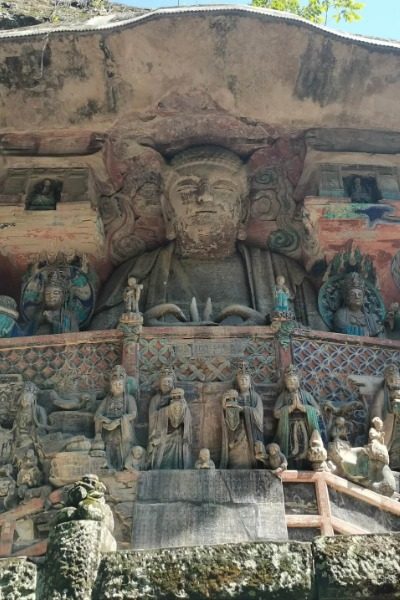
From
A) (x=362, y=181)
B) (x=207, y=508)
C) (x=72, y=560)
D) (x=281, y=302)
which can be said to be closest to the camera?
(x=72, y=560)

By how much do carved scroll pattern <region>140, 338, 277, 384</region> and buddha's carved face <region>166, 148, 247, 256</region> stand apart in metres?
2.54

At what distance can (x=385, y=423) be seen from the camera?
902cm

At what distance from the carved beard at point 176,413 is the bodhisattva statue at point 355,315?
9.51 ft

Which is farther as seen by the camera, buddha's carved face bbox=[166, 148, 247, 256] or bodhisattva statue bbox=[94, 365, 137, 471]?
buddha's carved face bbox=[166, 148, 247, 256]

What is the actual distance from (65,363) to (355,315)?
366cm

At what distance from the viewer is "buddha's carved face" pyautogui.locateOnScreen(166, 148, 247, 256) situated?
459 inches

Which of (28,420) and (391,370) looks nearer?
(28,420)

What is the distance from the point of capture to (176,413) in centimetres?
854

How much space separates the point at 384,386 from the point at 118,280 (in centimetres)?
414

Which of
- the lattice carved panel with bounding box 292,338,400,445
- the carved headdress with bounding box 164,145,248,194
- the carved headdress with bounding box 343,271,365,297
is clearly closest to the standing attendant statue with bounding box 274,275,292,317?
the lattice carved panel with bounding box 292,338,400,445

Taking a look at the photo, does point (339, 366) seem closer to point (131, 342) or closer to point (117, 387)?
point (131, 342)

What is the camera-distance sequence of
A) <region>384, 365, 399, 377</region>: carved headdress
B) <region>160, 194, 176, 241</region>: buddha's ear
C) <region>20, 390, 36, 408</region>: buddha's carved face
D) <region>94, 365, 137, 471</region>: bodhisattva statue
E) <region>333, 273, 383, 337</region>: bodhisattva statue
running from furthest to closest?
1. <region>160, 194, 176, 241</region>: buddha's ear
2. <region>333, 273, 383, 337</region>: bodhisattva statue
3. <region>384, 365, 399, 377</region>: carved headdress
4. <region>20, 390, 36, 408</region>: buddha's carved face
5. <region>94, 365, 137, 471</region>: bodhisattva statue

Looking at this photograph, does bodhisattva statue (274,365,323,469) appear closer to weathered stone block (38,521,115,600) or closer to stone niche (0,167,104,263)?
weathered stone block (38,521,115,600)

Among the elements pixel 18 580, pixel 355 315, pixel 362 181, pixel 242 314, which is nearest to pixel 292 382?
pixel 242 314
